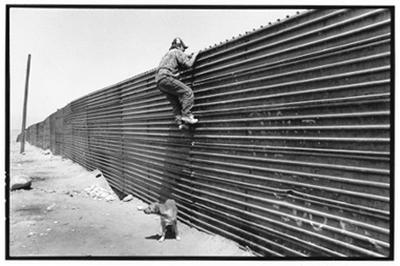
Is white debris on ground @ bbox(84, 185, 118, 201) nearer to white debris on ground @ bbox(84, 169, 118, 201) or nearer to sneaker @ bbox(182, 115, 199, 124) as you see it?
white debris on ground @ bbox(84, 169, 118, 201)

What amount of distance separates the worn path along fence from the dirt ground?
420 millimetres

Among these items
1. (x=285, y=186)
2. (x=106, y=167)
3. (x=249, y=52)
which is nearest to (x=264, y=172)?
(x=285, y=186)

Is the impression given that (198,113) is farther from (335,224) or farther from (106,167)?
(106,167)

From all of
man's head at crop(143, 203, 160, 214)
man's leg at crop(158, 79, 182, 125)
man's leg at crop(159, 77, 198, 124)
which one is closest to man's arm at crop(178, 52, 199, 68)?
man's leg at crop(159, 77, 198, 124)

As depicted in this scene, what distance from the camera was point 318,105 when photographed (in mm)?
3387

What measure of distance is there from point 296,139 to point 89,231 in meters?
4.16

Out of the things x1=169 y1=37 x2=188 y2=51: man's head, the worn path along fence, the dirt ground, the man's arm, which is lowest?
the dirt ground

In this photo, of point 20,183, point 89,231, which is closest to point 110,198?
point 20,183

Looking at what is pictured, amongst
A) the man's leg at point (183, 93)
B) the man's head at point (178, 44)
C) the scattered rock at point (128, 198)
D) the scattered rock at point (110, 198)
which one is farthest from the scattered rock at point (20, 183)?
the man's head at point (178, 44)

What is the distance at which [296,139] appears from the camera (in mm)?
3629

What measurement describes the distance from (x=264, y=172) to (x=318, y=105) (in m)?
1.12

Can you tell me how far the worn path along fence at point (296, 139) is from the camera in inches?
117

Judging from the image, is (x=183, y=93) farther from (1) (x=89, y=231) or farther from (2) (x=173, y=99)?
(1) (x=89, y=231)

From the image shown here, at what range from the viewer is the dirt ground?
189 inches
